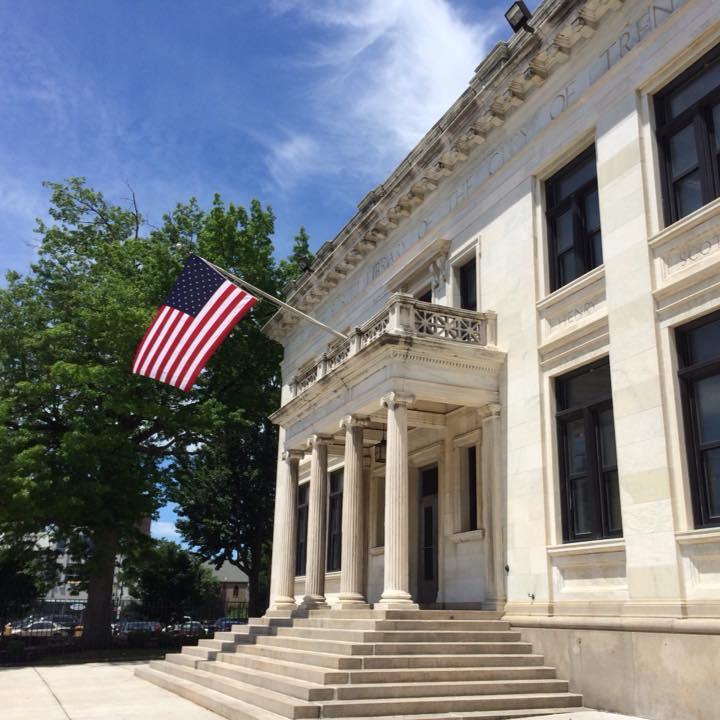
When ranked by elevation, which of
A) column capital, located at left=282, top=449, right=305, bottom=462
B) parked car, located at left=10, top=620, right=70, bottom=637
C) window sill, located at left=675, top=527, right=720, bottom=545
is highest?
column capital, located at left=282, top=449, right=305, bottom=462

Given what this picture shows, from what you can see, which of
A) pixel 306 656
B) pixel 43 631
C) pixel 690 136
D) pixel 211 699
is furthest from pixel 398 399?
pixel 43 631

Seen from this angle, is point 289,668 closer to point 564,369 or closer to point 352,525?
point 352,525

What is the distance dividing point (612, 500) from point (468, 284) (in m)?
7.09

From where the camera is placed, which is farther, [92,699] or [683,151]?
[92,699]

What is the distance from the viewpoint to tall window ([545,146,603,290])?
13695 mm

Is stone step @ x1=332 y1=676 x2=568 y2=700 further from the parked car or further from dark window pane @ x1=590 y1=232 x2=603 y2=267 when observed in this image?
the parked car

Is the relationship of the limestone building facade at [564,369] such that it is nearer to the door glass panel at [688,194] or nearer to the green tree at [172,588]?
the door glass panel at [688,194]

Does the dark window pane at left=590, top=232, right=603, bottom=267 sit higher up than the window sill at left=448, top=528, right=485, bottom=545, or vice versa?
the dark window pane at left=590, top=232, right=603, bottom=267

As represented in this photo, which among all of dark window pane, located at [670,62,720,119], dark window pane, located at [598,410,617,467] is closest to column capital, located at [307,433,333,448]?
dark window pane, located at [598,410,617,467]

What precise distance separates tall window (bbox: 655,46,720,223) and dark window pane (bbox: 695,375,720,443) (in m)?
2.78

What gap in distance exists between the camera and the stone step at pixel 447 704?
1005 cm

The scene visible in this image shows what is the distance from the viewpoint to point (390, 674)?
11023mm

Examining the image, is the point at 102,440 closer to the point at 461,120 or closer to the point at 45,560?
the point at 45,560

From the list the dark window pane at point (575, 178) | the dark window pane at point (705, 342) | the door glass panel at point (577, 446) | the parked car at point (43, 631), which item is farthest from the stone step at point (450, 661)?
the parked car at point (43, 631)
